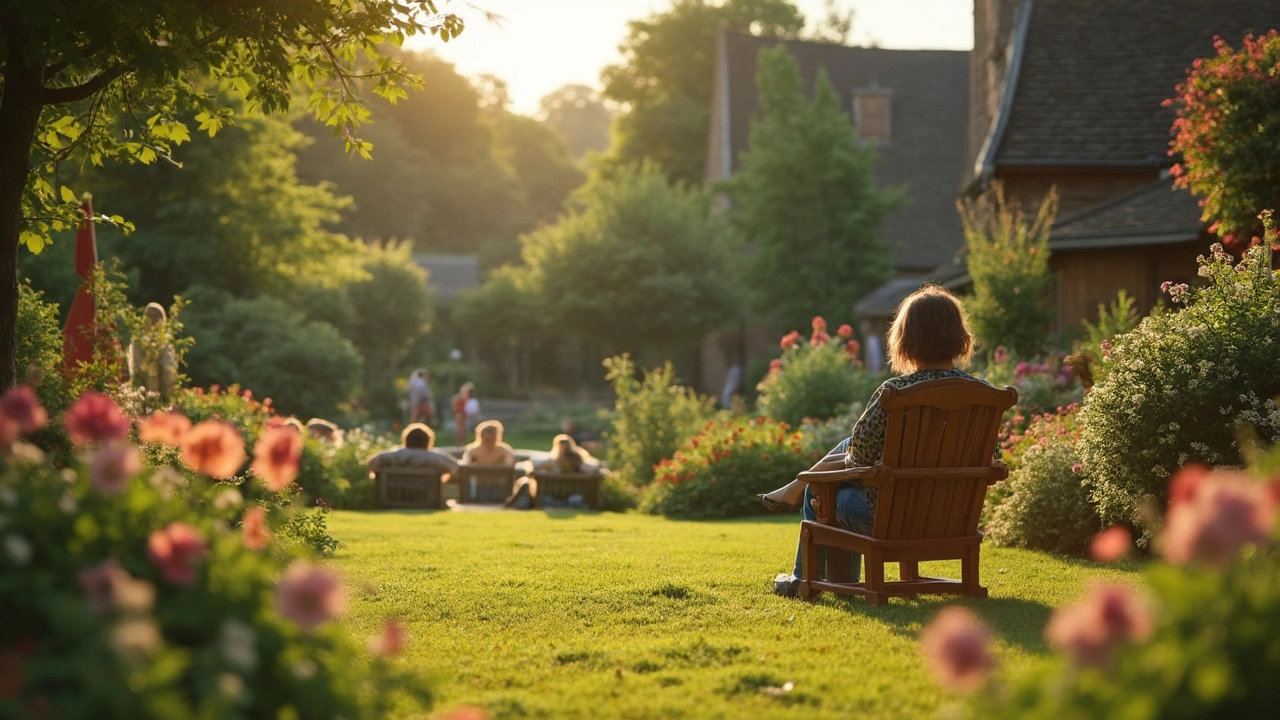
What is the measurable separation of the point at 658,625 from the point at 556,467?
9.84 metres

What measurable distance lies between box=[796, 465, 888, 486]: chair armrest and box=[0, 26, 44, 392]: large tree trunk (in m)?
4.08

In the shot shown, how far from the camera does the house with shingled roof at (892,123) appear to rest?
131ft

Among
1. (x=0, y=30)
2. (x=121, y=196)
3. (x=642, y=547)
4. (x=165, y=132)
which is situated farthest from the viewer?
(x=121, y=196)

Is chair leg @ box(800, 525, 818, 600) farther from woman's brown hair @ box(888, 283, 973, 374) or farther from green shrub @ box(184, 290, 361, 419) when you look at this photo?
green shrub @ box(184, 290, 361, 419)

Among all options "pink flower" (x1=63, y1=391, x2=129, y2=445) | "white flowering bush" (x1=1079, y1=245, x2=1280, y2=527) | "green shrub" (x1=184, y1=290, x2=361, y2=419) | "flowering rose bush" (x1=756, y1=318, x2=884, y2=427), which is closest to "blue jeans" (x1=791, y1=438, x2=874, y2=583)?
"white flowering bush" (x1=1079, y1=245, x2=1280, y2=527)

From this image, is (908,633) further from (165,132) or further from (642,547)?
(165,132)

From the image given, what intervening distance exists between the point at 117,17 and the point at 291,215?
23.5 meters

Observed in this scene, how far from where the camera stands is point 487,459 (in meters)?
16.0

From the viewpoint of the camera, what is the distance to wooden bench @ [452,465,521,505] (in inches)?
625

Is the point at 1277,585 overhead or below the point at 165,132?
below

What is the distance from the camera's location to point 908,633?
5348mm

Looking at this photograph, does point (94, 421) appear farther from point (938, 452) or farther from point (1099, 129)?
point (1099, 129)

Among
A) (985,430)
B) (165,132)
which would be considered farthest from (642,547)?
(165,132)

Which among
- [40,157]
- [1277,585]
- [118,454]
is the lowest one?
[1277,585]
